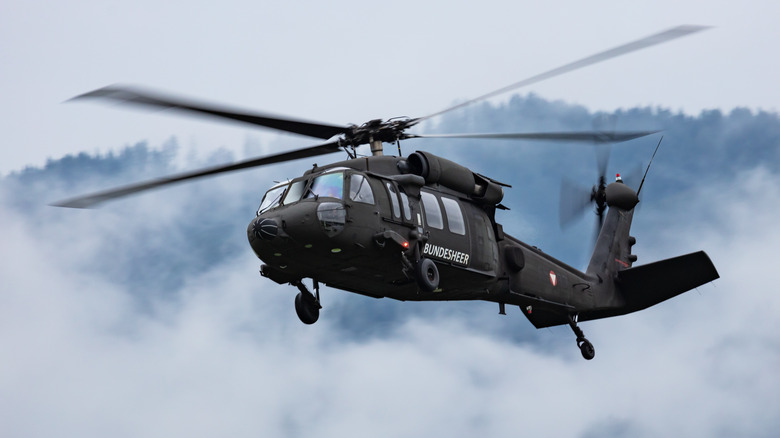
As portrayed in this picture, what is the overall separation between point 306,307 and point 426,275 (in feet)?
9.00

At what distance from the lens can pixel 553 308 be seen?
2188 centimetres

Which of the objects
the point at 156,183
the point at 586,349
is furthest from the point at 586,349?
the point at 156,183

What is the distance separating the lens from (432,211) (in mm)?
18266

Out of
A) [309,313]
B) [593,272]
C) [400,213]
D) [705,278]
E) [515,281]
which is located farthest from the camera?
[593,272]

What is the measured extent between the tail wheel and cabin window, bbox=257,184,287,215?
2.81 meters

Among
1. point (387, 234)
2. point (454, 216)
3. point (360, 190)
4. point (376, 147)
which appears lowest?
point (454, 216)

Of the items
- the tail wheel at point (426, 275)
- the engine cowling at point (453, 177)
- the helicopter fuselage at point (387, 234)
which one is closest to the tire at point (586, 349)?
the helicopter fuselage at point (387, 234)

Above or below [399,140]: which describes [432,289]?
below

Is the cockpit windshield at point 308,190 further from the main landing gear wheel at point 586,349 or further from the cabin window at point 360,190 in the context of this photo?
the main landing gear wheel at point 586,349

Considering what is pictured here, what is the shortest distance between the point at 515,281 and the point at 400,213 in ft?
13.1

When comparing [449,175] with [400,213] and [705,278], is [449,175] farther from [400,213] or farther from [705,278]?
[705,278]

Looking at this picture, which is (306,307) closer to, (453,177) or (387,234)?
(387,234)

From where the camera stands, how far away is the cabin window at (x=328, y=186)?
1683 centimetres

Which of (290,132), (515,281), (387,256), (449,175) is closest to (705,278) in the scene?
(515,281)
